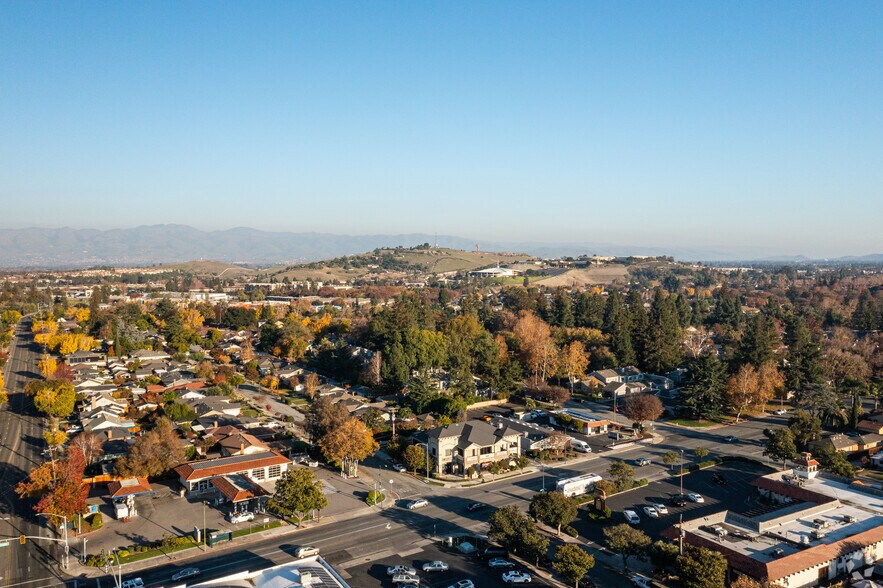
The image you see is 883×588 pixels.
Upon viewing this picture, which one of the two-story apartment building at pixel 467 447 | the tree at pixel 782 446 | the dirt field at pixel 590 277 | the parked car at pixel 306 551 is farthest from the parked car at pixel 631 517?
the dirt field at pixel 590 277

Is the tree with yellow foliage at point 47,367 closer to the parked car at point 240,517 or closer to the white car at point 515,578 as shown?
the parked car at point 240,517

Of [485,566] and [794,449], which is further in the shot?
[794,449]

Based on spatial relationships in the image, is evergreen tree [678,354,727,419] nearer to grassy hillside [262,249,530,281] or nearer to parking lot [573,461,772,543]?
parking lot [573,461,772,543]

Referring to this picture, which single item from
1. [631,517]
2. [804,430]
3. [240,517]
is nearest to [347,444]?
[240,517]

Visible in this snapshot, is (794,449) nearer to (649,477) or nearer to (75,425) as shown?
(649,477)

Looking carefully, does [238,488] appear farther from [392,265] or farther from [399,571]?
[392,265]

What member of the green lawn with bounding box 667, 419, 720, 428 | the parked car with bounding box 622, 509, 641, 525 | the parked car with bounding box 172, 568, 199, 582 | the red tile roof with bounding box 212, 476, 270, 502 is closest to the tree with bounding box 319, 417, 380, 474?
the red tile roof with bounding box 212, 476, 270, 502

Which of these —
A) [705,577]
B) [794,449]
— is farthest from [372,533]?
[794,449]
